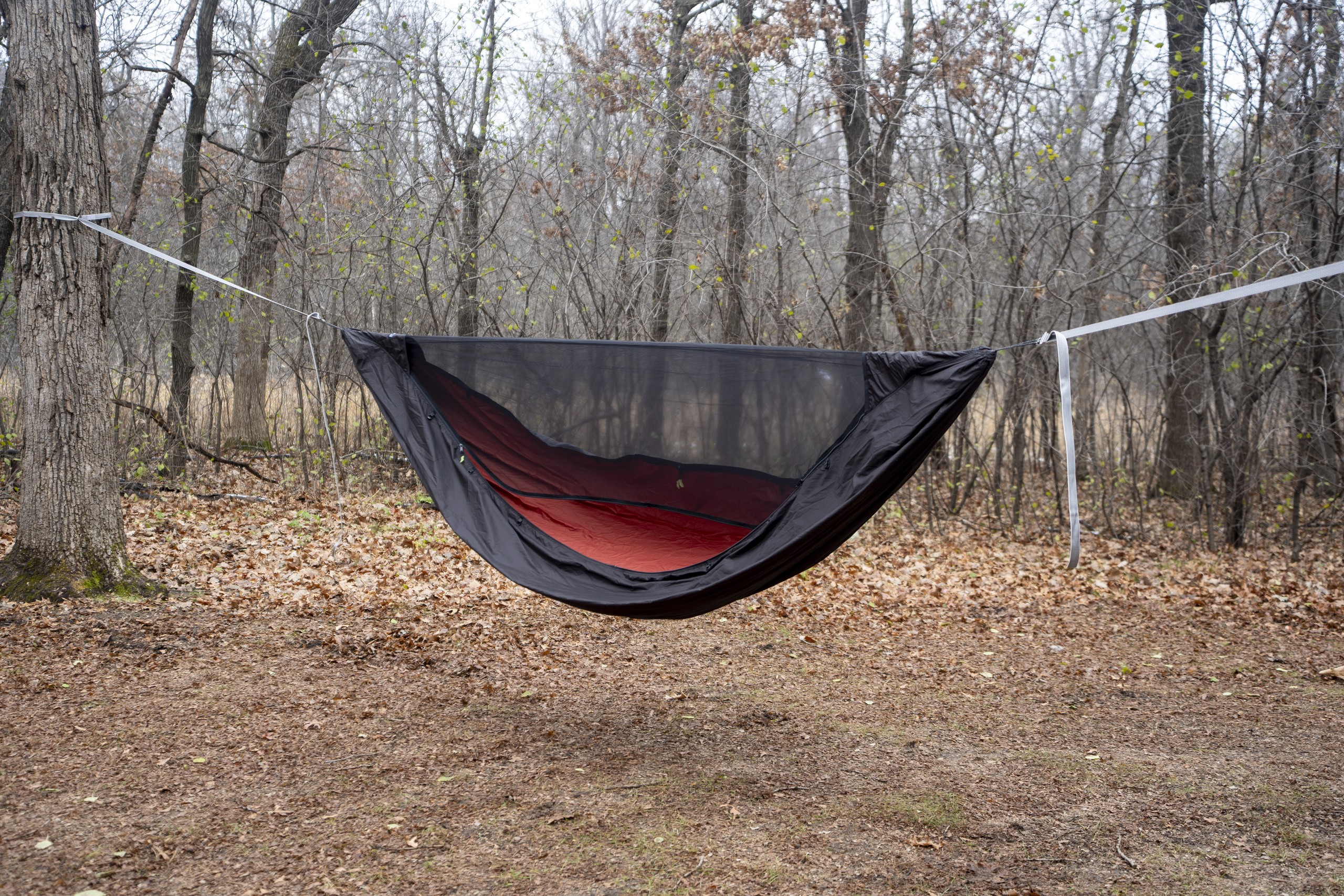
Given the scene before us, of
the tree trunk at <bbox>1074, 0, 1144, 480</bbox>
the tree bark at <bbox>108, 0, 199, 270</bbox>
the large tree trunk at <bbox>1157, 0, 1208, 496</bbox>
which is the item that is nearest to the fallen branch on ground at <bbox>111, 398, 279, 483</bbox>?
the tree bark at <bbox>108, 0, 199, 270</bbox>

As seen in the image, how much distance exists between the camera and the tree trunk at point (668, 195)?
22.7ft

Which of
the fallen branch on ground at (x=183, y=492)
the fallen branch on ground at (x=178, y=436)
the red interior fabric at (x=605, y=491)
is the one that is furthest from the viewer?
the fallen branch on ground at (x=178, y=436)

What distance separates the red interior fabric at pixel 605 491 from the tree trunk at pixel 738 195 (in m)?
3.77

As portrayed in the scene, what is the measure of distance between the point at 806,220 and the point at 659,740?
215 inches

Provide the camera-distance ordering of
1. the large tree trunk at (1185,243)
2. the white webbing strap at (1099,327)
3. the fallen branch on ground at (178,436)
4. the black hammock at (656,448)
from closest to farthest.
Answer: the white webbing strap at (1099,327) → the black hammock at (656,448) → the large tree trunk at (1185,243) → the fallen branch on ground at (178,436)

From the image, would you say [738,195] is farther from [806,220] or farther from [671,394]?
[671,394]

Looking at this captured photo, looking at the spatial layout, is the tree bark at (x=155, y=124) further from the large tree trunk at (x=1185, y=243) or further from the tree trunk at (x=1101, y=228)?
the large tree trunk at (x=1185, y=243)

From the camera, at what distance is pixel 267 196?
7.74 metres

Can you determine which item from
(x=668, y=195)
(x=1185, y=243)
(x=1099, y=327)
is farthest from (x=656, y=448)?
(x=1185, y=243)

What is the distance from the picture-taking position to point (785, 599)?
15.5 feet

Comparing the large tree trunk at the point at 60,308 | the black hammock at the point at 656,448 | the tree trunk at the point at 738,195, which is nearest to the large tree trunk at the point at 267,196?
the tree trunk at the point at 738,195

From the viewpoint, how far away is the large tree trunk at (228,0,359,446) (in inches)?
301

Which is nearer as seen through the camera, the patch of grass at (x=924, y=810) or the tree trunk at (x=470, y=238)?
the patch of grass at (x=924, y=810)

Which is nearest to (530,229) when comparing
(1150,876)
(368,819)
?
(368,819)
